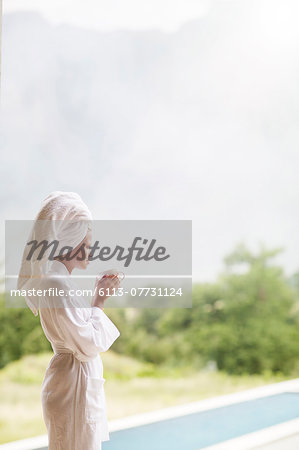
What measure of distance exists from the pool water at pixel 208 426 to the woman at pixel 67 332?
8.24ft

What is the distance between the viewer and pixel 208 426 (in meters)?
4.95

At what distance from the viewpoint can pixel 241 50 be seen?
9133 mm

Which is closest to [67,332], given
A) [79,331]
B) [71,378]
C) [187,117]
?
[79,331]

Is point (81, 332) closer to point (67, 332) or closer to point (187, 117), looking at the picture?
point (67, 332)

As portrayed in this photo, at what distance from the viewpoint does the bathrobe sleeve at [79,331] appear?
63.4 inches

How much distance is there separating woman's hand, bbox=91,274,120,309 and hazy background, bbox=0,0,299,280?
6640 millimetres

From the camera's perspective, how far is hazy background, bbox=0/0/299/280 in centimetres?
847

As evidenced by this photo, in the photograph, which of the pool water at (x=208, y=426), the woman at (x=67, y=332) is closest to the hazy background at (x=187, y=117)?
the pool water at (x=208, y=426)

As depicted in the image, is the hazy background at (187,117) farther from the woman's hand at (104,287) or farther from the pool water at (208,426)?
the woman's hand at (104,287)

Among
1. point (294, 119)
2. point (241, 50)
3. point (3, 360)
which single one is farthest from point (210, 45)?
point (3, 360)

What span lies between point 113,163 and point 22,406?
399 centimetres

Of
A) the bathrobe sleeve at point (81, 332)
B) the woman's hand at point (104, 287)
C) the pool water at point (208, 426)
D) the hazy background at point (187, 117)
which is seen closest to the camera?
the bathrobe sleeve at point (81, 332)

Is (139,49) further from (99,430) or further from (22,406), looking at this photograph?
(99,430)

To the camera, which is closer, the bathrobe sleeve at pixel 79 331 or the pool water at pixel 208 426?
the bathrobe sleeve at pixel 79 331
